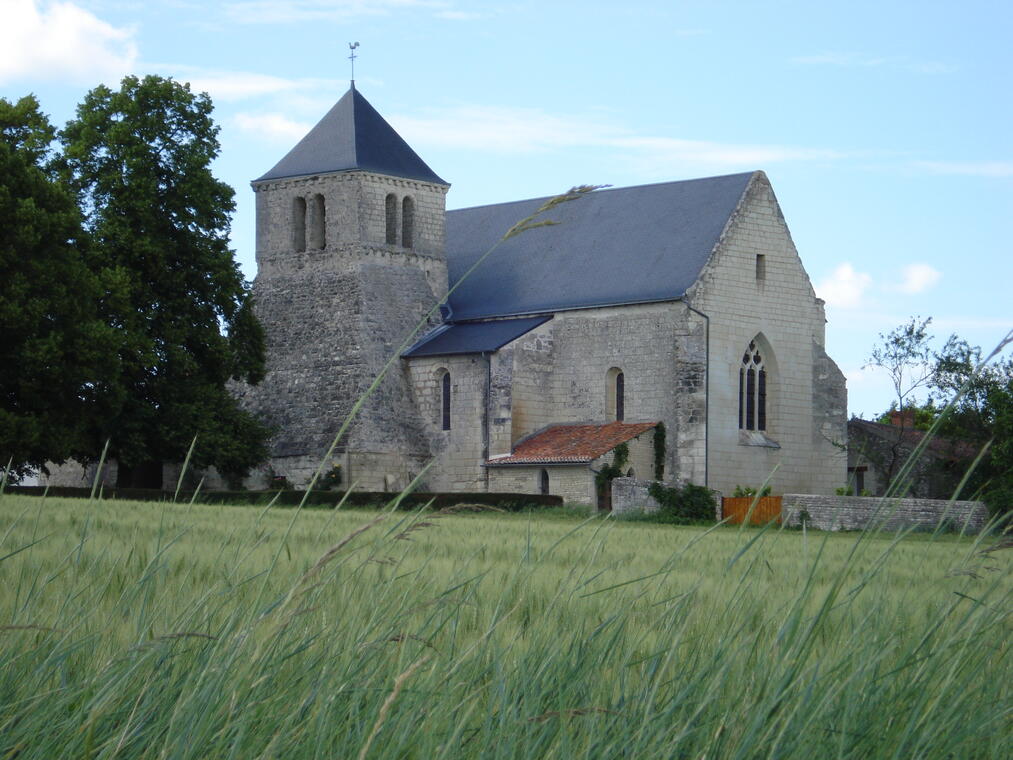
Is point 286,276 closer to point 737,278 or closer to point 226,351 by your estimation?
point 226,351

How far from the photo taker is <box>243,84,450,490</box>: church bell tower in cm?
4291

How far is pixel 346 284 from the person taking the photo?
44594 millimetres

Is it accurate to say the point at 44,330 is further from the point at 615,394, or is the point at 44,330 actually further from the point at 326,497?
the point at 615,394

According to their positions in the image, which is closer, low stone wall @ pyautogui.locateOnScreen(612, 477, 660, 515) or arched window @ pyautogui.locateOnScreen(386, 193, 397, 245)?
low stone wall @ pyautogui.locateOnScreen(612, 477, 660, 515)

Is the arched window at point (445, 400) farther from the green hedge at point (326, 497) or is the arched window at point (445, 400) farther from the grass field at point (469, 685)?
the grass field at point (469, 685)

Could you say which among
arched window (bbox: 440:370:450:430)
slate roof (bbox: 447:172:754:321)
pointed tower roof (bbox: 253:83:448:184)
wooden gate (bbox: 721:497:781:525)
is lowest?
wooden gate (bbox: 721:497:781:525)

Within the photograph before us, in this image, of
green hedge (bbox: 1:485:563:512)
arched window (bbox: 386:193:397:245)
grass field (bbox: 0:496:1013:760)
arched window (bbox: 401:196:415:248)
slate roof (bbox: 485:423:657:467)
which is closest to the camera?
Answer: grass field (bbox: 0:496:1013:760)

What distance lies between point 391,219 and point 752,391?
12.5 m

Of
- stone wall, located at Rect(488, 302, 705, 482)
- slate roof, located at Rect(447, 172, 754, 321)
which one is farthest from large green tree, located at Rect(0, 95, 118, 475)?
slate roof, located at Rect(447, 172, 754, 321)

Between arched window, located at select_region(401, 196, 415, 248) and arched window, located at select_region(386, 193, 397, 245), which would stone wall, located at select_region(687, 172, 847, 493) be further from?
arched window, located at select_region(386, 193, 397, 245)

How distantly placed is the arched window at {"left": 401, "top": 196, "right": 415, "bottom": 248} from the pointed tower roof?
83 cm

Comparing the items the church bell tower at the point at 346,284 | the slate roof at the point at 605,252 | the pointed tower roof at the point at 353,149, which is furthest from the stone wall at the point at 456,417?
the pointed tower roof at the point at 353,149

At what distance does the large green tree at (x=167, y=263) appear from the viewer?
120ft

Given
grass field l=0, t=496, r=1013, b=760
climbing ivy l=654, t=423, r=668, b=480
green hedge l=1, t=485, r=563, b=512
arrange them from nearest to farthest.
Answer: grass field l=0, t=496, r=1013, b=760 < green hedge l=1, t=485, r=563, b=512 < climbing ivy l=654, t=423, r=668, b=480
